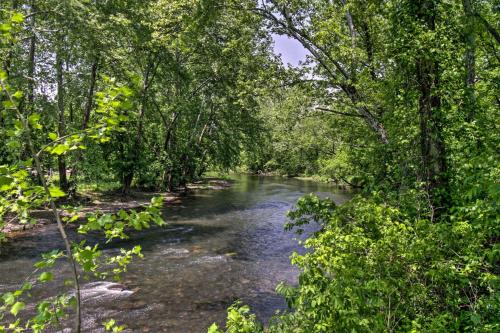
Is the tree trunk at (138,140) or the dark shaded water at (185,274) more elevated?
the tree trunk at (138,140)

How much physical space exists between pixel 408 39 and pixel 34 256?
14697mm

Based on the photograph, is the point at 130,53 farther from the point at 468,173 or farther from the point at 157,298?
the point at 468,173

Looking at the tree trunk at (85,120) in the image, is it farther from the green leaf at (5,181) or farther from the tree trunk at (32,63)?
the green leaf at (5,181)

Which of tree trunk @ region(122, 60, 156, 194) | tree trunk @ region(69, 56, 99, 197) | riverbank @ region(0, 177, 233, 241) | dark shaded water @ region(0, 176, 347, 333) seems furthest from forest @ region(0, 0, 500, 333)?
tree trunk @ region(122, 60, 156, 194)

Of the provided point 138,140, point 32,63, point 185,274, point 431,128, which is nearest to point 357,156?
point 431,128

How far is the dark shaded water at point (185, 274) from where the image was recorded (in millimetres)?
9484

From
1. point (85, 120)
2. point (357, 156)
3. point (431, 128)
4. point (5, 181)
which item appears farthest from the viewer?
point (85, 120)

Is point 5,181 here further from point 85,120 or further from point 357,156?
point 85,120

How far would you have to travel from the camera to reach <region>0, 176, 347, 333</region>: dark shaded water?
31.1 feet

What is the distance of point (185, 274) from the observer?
12.6m

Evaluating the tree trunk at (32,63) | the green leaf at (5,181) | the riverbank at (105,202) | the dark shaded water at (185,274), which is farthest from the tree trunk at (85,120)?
the green leaf at (5,181)

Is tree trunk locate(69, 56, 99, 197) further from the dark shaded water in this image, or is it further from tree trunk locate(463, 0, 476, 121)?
tree trunk locate(463, 0, 476, 121)

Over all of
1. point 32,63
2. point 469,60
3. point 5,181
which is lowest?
point 5,181

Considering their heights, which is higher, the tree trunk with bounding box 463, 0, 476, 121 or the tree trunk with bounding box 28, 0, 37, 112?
the tree trunk with bounding box 28, 0, 37, 112
